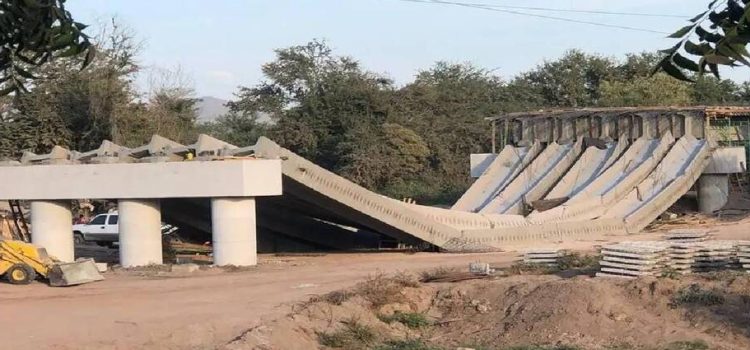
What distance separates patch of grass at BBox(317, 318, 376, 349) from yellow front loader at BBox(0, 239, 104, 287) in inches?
337

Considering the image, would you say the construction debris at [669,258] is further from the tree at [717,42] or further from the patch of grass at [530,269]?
the tree at [717,42]

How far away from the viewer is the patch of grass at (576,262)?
76.2 ft

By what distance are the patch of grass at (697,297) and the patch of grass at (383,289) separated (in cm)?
525

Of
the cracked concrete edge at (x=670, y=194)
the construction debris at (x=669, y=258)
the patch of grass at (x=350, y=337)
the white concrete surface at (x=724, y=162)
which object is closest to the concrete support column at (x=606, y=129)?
the cracked concrete edge at (x=670, y=194)

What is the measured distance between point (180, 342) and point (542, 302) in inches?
258

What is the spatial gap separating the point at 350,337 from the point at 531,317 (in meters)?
3.28

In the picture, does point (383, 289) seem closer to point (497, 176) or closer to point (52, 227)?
point (52, 227)

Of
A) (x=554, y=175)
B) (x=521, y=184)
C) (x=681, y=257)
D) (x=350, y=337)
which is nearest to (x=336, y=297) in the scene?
(x=350, y=337)

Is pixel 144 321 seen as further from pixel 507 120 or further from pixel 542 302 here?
pixel 507 120

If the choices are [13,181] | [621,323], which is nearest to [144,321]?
[621,323]

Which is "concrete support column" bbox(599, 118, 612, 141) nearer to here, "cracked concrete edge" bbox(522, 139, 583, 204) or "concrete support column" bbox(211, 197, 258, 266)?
"cracked concrete edge" bbox(522, 139, 583, 204)

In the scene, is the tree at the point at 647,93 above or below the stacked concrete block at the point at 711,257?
above

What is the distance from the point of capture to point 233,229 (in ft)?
86.1

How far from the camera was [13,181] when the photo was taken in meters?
29.1
